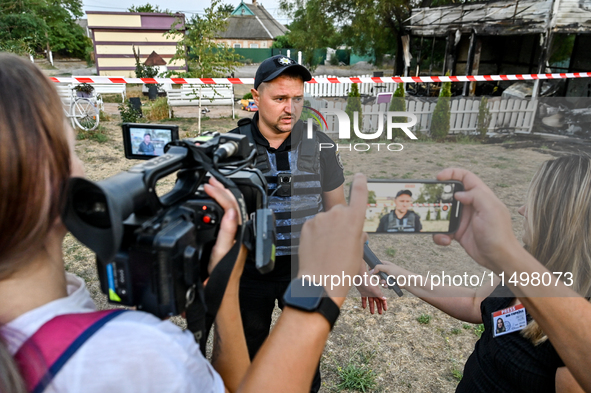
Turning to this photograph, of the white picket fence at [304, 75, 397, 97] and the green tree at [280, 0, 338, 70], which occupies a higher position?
the green tree at [280, 0, 338, 70]

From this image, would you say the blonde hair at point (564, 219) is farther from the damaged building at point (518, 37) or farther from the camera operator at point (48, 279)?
the damaged building at point (518, 37)

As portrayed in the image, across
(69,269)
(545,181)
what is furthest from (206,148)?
(69,269)

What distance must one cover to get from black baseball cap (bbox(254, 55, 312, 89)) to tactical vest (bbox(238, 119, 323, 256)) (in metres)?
0.50

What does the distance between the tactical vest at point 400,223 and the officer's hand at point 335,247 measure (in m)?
0.21

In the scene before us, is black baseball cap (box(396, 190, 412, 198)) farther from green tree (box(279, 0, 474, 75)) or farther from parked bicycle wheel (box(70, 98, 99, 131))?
green tree (box(279, 0, 474, 75))

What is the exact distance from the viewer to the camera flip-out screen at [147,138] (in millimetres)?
1316

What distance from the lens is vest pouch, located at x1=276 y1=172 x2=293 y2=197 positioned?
2.06 metres

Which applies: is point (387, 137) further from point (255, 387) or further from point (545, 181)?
point (255, 387)

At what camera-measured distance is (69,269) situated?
13.2 ft

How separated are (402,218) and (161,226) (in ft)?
2.19

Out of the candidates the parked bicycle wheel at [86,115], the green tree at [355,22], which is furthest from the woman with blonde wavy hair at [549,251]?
the green tree at [355,22]

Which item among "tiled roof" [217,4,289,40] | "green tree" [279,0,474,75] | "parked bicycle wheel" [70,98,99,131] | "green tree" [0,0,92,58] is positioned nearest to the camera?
"parked bicycle wheel" [70,98,99,131]

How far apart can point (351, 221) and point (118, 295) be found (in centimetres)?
55

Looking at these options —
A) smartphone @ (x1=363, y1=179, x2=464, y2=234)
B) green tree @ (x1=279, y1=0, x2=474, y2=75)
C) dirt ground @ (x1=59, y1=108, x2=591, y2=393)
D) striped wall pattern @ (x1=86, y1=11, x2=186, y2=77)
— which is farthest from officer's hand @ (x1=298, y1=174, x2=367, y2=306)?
striped wall pattern @ (x1=86, y1=11, x2=186, y2=77)
